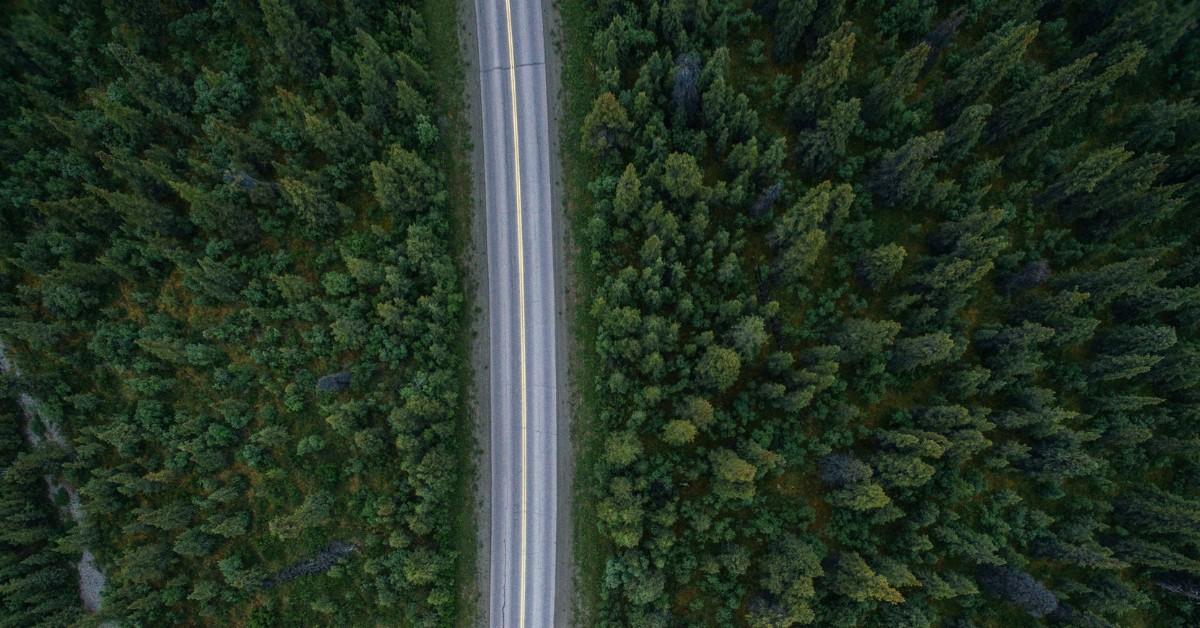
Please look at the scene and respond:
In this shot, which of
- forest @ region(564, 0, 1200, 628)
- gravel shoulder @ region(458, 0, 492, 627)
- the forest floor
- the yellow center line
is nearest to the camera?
forest @ region(564, 0, 1200, 628)

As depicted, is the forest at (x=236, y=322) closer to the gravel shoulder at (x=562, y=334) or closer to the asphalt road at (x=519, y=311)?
the asphalt road at (x=519, y=311)

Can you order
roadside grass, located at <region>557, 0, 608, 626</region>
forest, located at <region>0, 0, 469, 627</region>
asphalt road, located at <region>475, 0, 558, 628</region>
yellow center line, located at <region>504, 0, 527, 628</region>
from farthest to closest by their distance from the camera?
asphalt road, located at <region>475, 0, 558, 628</region> → yellow center line, located at <region>504, 0, 527, 628</region> → roadside grass, located at <region>557, 0, 608, 626</region> → forest, located at <region>0, 0, 469, 627</region>

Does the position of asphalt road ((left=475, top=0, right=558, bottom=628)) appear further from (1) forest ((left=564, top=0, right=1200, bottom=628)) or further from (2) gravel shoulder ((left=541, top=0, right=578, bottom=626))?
(1) forest ((left=564, top=0, right=1200, bottom=628))

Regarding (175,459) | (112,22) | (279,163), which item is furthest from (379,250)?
(112,22)

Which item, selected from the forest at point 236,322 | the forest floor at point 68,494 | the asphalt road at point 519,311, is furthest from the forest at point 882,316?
the forest floor at point 68,494

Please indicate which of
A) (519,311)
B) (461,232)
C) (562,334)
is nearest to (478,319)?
(519,311)

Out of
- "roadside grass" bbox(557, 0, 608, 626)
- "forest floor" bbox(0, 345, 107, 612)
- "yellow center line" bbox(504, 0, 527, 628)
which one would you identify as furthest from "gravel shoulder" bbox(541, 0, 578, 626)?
"forest floor" bbox(0, 345, 107, 612)

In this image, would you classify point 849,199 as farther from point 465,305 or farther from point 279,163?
point 279,163
